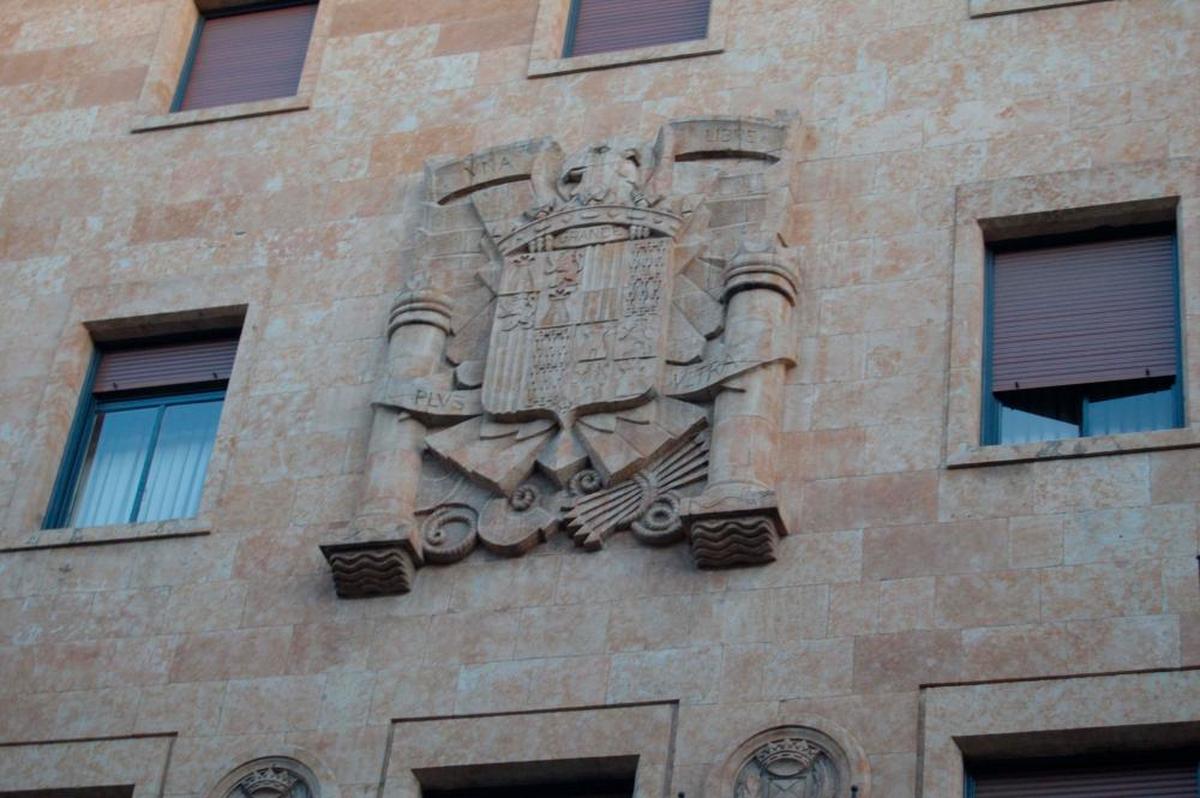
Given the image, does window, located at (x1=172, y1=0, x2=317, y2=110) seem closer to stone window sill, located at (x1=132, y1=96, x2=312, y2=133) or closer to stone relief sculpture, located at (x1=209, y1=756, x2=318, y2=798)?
stone window sill, located at (x1=132, y1=96, x2=312, y2=133)

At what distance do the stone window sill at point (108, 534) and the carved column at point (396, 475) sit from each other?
1.67 m

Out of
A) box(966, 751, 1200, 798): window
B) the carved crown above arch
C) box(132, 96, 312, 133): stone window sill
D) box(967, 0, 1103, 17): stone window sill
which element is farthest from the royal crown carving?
box(967, 0, 1103, 17): stone window sill

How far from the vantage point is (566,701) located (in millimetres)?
22109

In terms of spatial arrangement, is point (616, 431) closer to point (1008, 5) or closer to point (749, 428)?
point (749, 428)

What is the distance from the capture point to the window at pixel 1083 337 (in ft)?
75.4

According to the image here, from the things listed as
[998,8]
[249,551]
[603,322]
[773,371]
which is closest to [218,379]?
[249,551]

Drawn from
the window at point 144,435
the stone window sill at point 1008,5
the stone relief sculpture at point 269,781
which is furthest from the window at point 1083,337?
the window at point 144,435

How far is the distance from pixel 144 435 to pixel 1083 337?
872 centimetres

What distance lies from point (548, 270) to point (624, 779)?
504 centimetres

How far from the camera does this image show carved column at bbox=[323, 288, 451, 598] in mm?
23188

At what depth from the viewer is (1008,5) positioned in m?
25.8

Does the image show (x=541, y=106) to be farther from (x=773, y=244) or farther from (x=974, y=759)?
(x=974, y=759)

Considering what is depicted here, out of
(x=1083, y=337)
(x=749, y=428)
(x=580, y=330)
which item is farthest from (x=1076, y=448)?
(x=580, y=330)

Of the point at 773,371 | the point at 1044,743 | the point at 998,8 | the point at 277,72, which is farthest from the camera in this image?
the point at 277,72
